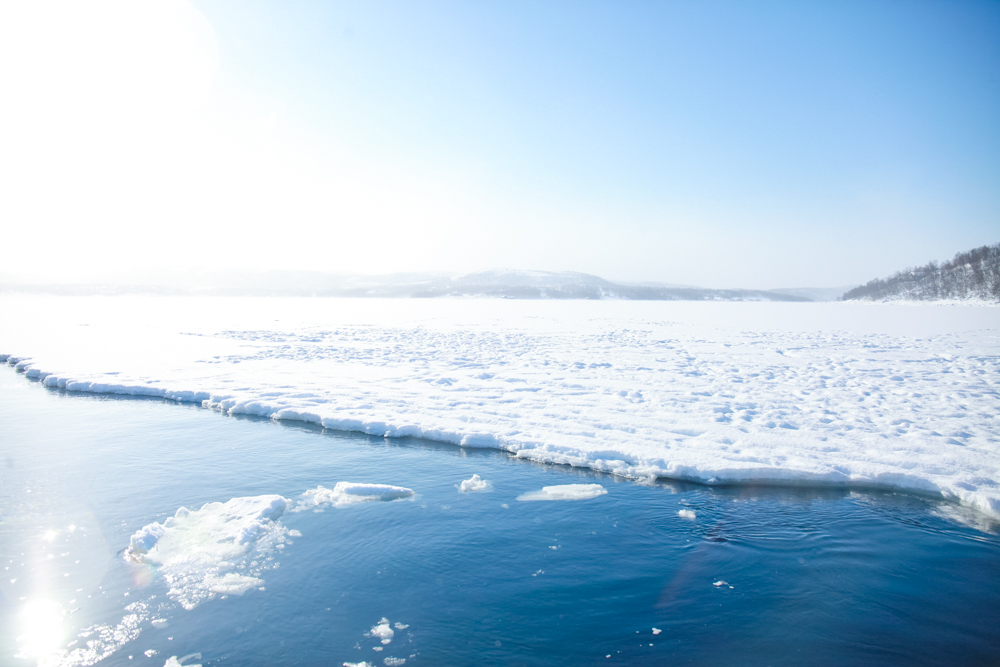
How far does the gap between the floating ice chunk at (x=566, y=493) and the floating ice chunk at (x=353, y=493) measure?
1.67 m

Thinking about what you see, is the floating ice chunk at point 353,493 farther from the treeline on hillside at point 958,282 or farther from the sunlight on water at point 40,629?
the treeline on hillside at point 958,282

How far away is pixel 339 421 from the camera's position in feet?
33.5

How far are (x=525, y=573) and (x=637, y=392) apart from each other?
7489mm

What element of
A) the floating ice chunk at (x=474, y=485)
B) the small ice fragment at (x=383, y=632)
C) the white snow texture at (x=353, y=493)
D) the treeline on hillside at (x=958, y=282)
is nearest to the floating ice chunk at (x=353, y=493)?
the white snow texture at (x=353, y=493)

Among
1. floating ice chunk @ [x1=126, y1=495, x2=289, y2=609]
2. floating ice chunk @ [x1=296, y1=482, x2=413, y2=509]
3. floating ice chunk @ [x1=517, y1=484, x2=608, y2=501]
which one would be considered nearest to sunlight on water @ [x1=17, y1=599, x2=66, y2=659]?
floating ice chunk @ [x1=126, y1=495, x2=289, y2=609]

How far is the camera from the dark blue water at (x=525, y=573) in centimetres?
412

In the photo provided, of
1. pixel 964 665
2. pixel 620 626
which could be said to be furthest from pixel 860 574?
pixel 620 626

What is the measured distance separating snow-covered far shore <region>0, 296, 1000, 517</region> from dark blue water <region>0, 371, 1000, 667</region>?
822 mm

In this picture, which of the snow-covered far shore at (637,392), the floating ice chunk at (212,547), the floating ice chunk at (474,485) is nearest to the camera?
the floating ice chunk at (212,547)

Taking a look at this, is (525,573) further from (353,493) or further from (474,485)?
(353,493)

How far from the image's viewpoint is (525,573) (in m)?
5.15

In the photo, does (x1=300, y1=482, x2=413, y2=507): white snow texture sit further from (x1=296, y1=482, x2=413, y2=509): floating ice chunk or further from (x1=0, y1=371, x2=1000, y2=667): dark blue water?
(x1=0, y1=371, x2=1000, y2=667): dark blue water

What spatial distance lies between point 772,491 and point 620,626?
12.7 feet

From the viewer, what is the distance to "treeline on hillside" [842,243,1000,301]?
6862cm
